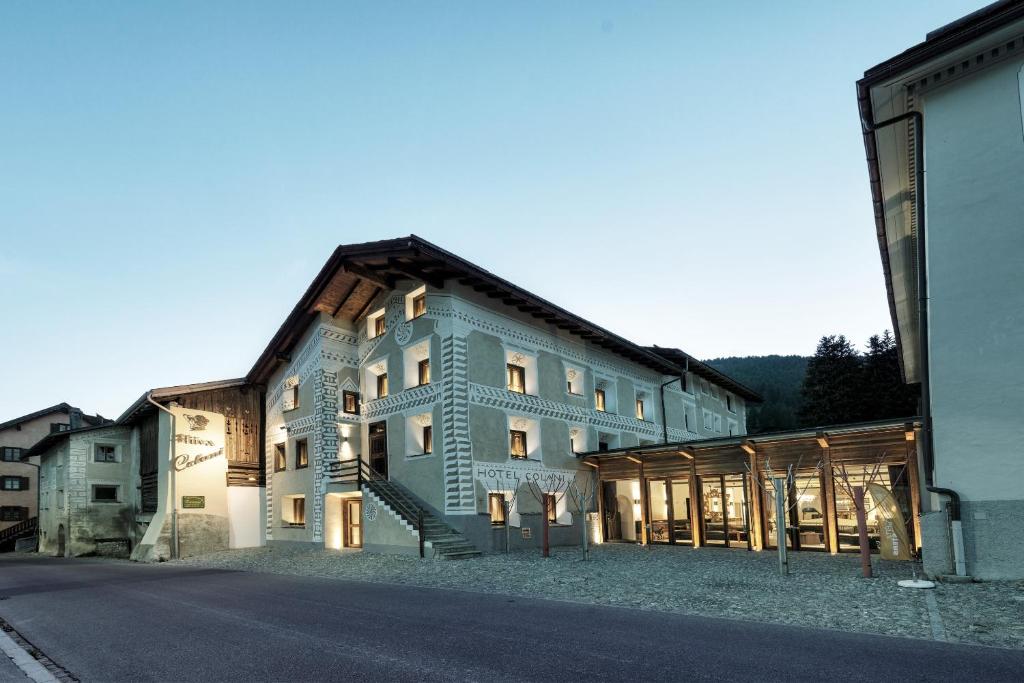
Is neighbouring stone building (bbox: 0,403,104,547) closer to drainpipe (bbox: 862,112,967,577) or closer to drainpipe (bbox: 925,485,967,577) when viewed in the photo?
drainpipe (bbox: 862,112,967,577)

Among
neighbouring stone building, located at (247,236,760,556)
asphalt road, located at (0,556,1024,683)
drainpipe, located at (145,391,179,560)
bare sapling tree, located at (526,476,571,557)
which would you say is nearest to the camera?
asphalt road, located at (0,556,1024,683)

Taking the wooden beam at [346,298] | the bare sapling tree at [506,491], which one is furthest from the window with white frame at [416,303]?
the bare sapling tree at [506,491]

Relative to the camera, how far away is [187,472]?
2703 centimetres

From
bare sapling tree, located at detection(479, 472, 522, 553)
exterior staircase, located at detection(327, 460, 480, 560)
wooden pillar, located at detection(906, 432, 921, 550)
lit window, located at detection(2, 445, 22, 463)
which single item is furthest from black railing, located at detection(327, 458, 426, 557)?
lit window, located at detection(2, 445, 22, 463)

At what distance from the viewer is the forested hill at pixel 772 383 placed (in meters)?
71.8

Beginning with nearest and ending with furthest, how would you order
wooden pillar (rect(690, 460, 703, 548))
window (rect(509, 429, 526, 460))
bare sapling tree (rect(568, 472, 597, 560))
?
wooden pillar (rect(690, 460, 703, 548)), window (rect(509, 429, 526, 460)), bare sapling tree (rect(568, 472, 597, 560))

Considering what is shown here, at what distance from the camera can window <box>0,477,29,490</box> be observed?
45406 mm

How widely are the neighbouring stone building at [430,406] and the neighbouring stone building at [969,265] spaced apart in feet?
38.0

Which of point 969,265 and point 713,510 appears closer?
point 969,265

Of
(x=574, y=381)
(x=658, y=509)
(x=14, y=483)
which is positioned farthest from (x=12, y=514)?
(x=658, y=509)

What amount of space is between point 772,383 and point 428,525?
253 ft

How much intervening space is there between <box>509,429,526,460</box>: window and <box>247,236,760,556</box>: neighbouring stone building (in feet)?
0.20

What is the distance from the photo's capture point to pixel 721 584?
42.2ft

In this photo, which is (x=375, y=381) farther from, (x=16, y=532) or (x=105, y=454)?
(x=16, y=532)
